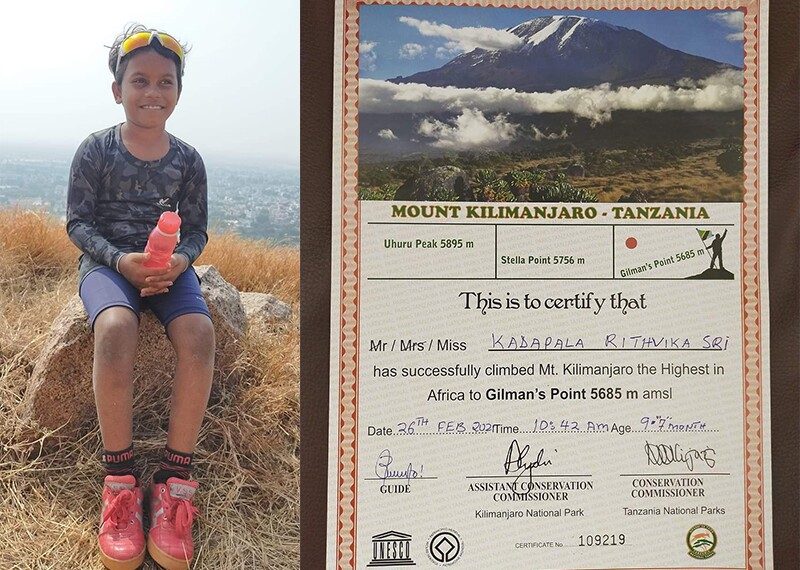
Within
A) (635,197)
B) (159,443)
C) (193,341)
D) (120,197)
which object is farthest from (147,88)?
(635,197)

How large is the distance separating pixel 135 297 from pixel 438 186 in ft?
1.57

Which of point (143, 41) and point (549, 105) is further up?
point (143, 41)

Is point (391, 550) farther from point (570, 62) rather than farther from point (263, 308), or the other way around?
point (570, 62)

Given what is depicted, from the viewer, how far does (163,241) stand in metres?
0.93

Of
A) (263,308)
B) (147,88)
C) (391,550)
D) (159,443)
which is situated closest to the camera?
(391,550)

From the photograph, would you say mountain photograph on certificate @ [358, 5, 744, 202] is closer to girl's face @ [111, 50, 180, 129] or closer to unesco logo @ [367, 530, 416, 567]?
girl's face @ [111, 50, 180, 129]

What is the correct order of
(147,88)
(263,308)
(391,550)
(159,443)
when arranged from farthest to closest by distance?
(263,308)
(159,443)
(147,88)
(391,550)

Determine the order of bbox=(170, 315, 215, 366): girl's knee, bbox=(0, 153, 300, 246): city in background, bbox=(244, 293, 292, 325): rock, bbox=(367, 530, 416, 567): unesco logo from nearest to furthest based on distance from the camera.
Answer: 1. bbox=(367, 530, 416, 567): unesco logo
2. bbox=(170, 315, 215, 366): girl's knee
3. bbox=(0, 153, 300, 246): city in background
4. bbox=(244, 293, 292, 325): rock

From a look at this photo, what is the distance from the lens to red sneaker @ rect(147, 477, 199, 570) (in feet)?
3.13

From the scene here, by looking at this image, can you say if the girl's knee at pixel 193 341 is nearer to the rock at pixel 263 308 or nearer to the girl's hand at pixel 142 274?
the girl's hand at pixel 142 274

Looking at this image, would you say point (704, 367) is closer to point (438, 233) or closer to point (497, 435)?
point (497, 435)

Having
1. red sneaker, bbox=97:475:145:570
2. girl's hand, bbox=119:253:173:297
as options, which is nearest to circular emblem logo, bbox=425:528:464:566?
red sneaker, bbox=97:475:145:570
